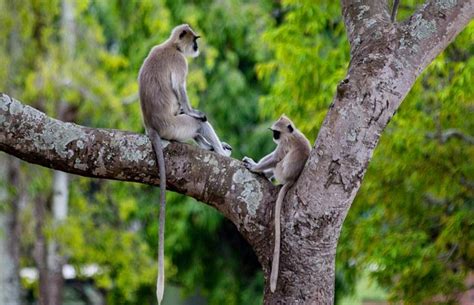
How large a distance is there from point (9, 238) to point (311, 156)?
762 centimetres

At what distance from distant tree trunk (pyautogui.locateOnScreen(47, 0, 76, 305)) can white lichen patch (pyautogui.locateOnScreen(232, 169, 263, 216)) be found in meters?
7.12

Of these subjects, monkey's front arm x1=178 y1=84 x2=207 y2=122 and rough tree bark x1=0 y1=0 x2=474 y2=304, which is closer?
rough tree bark x1=0 y1=0 x2=474 y2=304

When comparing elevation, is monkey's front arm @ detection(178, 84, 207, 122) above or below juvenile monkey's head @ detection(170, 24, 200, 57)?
below

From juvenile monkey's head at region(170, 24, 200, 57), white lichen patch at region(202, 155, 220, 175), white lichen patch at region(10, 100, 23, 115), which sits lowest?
white lichen patch at region(202, 155, 220, 175)

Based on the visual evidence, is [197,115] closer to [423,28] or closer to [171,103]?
[171,103]

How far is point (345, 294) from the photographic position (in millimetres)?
13633

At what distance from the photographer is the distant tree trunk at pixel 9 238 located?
36.1 feet

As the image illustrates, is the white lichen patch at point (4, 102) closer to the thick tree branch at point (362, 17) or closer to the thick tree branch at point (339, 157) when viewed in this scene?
the thick tree branch at point (339, 157)

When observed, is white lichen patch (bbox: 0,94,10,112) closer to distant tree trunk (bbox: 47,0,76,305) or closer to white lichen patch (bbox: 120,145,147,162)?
white lichen patch (bbox: 120,145,147,162)

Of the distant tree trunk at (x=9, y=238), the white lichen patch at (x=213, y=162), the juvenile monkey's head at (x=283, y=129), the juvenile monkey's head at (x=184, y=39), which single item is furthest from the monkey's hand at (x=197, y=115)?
the distant tree trunk at (x=9, y=238)

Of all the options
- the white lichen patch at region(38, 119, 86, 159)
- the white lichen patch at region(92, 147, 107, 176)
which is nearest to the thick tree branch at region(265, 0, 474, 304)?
the white lichen patch at region(92, 147, 107, 176)

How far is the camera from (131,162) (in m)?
4.39

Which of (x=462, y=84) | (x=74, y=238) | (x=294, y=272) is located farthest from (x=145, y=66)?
(x=74, y=238)

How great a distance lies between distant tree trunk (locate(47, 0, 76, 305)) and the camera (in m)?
11.3
